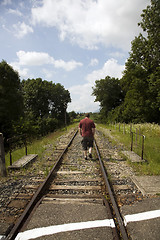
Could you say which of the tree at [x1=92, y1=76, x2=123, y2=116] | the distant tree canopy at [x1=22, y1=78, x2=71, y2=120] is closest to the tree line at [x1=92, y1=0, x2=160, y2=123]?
the tree at [x1=92, y1=76, x2=123, y2=116]

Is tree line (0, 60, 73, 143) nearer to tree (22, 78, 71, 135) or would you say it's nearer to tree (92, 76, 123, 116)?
tree (22, 78, 71, 135)

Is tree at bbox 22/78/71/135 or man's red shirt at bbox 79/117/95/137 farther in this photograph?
tree at bbox 22/78/71/135

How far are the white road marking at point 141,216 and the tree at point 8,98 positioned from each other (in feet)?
60.2

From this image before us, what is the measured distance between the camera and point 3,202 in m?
3.38

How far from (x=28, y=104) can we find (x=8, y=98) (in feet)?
72.4

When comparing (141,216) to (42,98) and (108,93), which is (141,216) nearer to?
(108,93)

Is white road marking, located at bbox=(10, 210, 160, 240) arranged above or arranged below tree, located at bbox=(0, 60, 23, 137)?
below

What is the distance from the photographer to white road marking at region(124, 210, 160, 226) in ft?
8.52

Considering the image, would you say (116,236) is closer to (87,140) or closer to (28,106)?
(87,140)

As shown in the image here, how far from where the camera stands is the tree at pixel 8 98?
19.2 m

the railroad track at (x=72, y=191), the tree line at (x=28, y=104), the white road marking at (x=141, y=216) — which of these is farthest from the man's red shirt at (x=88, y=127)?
the tree line at (x=28, y=104)

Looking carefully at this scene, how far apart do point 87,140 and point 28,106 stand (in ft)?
128

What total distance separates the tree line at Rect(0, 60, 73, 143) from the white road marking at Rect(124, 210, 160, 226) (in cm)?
1518

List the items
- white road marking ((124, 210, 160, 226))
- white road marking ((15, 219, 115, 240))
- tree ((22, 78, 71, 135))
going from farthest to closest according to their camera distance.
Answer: tree ((22, 78, 71, 135)) < white road marking ((124, 210, 160, 226)) < white road marking ((15, 219, 115, 240))
